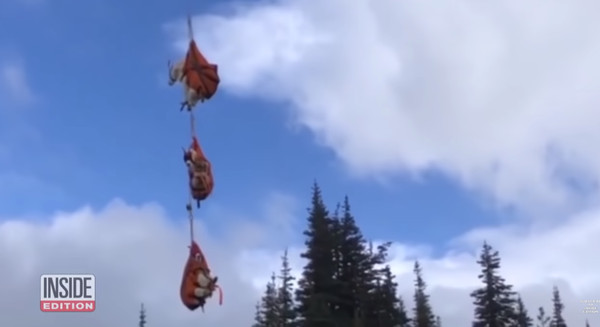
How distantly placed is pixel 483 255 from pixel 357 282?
54.7 ft

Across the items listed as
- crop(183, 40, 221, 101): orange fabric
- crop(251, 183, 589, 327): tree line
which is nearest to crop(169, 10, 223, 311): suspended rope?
crop(183, 40, 221, 101): orange fabric

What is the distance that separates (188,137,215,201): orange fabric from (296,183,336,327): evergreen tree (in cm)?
4402

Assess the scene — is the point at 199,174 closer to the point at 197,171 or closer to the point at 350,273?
the point at 197,171

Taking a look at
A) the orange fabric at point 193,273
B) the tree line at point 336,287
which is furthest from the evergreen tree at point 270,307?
the orange fabric at point 193,273

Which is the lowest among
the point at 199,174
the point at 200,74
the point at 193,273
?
the point at 193,273

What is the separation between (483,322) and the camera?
68750 millimetres

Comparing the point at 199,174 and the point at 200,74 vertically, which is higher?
the point at 200,74

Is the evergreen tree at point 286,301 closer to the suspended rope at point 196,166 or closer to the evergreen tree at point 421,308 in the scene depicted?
the evergreen tree at point 421,308

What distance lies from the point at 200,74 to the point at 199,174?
884 millimetres

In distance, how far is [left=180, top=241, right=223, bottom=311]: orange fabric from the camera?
27.9 ft

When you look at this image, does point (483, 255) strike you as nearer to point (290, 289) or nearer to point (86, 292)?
point (290, 289)

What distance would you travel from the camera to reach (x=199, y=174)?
27.8 feet

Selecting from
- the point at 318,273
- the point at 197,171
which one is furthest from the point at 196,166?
the point at 318,273

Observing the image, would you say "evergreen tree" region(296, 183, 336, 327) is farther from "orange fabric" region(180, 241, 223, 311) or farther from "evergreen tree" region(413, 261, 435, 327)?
"orange fabric" region(180, 241, 223, 311)
